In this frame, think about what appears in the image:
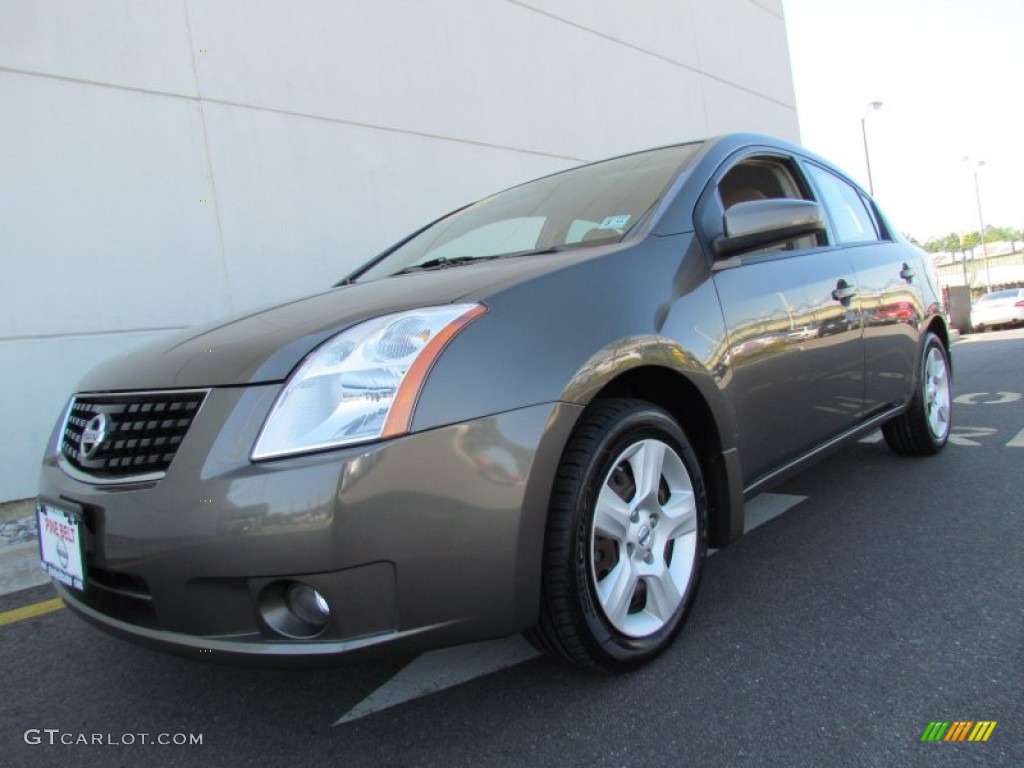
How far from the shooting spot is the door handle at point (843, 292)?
9.17 ft

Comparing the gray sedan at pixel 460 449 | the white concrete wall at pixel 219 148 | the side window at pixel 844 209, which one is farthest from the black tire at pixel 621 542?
the white concrete wall at pixel 219 148

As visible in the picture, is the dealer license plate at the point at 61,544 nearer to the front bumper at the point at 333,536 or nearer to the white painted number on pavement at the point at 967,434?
the front bumper at the point at 333,536

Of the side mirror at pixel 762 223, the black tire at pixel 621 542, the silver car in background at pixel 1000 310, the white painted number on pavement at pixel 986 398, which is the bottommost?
the silver car in background at pixel 1000 310

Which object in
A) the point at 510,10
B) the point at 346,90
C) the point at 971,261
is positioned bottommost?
the point at 971,261

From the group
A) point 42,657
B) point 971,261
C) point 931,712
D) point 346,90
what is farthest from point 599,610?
point 971,261

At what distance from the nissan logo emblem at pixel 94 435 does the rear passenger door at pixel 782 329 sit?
169cm

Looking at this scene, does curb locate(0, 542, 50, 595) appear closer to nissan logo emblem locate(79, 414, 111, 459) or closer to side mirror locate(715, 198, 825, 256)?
nissan logo emblem locate(79, 414, 111, 459)

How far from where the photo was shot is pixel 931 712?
161 cm

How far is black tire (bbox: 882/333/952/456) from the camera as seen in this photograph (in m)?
3.71

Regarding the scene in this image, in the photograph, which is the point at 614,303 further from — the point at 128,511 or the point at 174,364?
the point at 128,511

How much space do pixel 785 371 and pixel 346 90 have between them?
477cm

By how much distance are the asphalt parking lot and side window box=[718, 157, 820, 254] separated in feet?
3.90

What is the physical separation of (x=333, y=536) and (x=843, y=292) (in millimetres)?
2288

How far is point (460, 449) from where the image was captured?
1509mm
